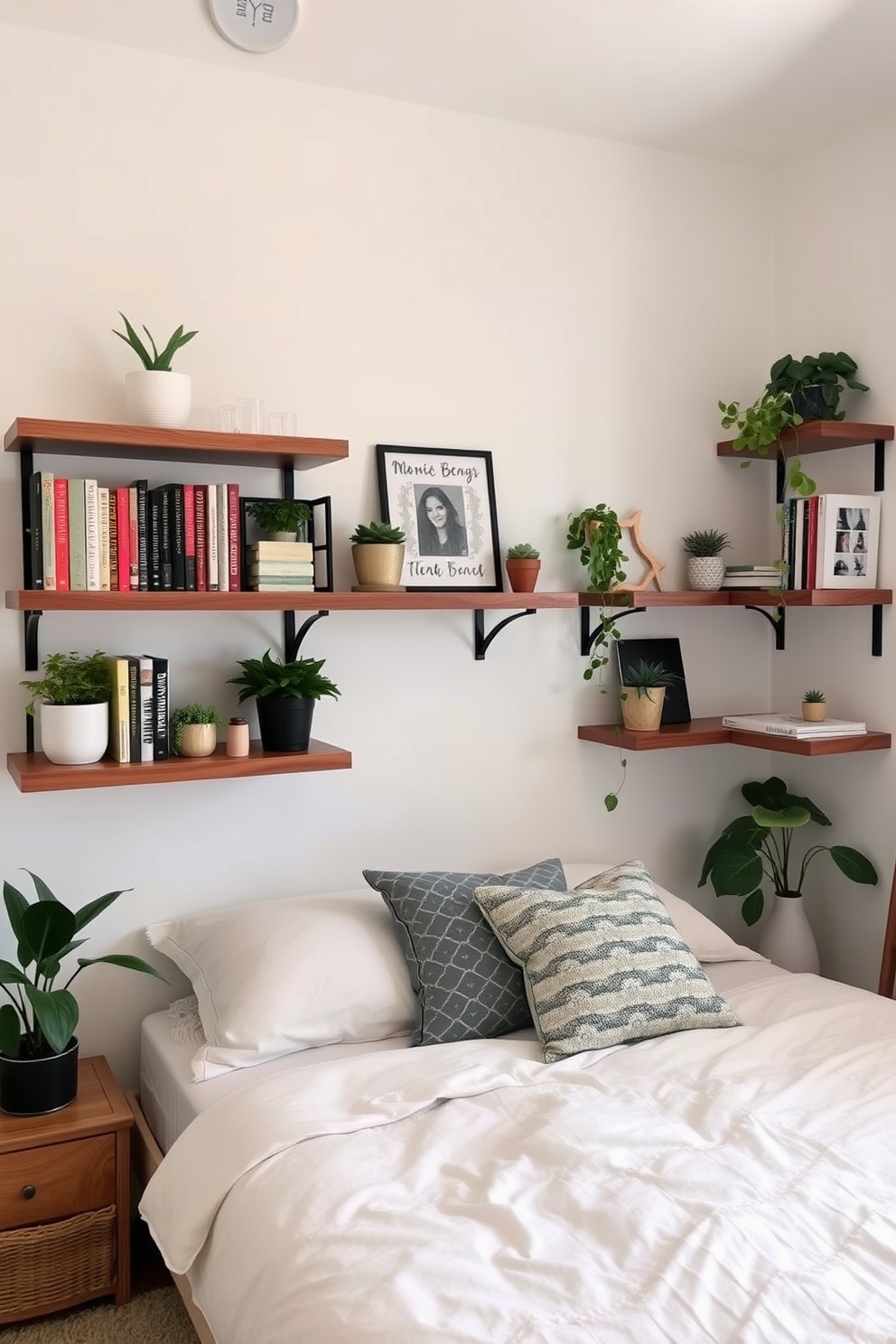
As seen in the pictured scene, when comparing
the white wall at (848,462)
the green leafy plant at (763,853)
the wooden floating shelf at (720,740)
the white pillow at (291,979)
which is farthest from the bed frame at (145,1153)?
the white wall at (848,462)

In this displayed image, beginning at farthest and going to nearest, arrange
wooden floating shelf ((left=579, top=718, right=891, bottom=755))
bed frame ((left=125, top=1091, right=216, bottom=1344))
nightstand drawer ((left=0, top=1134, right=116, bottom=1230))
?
wooden floating shelf ((left=579, top=718, right=891, bottom=755)) < nightstand drawer ((left=0, top=1134, right=116, bottom=1230)) < bed frame ((left=125, top=1091, right=216, bottom=1344))

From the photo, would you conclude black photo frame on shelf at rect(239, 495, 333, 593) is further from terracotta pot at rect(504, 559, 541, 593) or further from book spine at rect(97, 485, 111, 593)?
terracotta pot at rect(504, 559, 541, 593)

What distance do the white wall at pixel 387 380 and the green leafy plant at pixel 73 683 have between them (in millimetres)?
105

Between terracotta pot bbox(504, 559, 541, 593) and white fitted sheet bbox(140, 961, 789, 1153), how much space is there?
0.99 meters

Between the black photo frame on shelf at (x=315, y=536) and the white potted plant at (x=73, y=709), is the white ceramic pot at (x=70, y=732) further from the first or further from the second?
the black photo frame on shelf at (x=315, y=536)

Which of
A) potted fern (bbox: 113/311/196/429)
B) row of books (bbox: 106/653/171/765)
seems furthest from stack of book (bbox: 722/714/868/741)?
potted fern (bbox: 113/311/196/429)

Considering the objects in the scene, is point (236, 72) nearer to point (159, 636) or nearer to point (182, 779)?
point (159, 636)

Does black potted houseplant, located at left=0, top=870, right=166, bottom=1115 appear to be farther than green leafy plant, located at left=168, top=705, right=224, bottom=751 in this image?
No

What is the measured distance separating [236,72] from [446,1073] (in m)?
2.11

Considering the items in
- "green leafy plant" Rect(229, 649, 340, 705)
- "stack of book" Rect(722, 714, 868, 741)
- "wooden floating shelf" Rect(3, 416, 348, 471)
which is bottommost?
"stack of book" Rect(722, 714, 868, 741)

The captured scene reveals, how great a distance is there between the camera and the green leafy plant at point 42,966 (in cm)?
207

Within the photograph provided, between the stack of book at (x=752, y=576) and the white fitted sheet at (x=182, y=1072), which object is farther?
the stack of book at (x=752, y=576)

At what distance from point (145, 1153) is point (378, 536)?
53.3 inches

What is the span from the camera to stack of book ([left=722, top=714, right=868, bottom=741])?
276 cm
